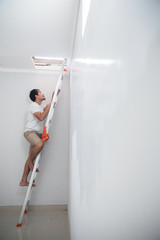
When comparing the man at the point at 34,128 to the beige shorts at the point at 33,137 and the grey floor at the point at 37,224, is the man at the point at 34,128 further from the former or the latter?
the grey floor at the point at 37,224

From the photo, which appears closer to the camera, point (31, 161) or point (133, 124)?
point (133, 124)

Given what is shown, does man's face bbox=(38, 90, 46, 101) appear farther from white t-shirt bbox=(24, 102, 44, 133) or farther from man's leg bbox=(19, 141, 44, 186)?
man's leg bbox=(19, 141, 44, 186)

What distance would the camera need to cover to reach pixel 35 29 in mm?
2084

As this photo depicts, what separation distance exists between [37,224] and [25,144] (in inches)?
52.3

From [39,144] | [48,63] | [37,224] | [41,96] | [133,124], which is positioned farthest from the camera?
[48,63]

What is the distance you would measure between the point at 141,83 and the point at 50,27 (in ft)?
6.85

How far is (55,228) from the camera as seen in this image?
93.4 inches

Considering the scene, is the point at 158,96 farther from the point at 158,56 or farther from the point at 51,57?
the point at 51,57

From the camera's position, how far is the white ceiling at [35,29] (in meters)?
1.73

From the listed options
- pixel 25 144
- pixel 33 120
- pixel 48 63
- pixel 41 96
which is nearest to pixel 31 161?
pixel 25 144

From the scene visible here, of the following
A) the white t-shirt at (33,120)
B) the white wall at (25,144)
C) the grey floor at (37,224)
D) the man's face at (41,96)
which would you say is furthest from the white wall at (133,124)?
the white wall at (25,144)

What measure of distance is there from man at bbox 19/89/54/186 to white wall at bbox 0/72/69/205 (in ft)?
0.92

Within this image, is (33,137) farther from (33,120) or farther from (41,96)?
(41,96)

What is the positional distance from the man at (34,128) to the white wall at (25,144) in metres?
0.28
